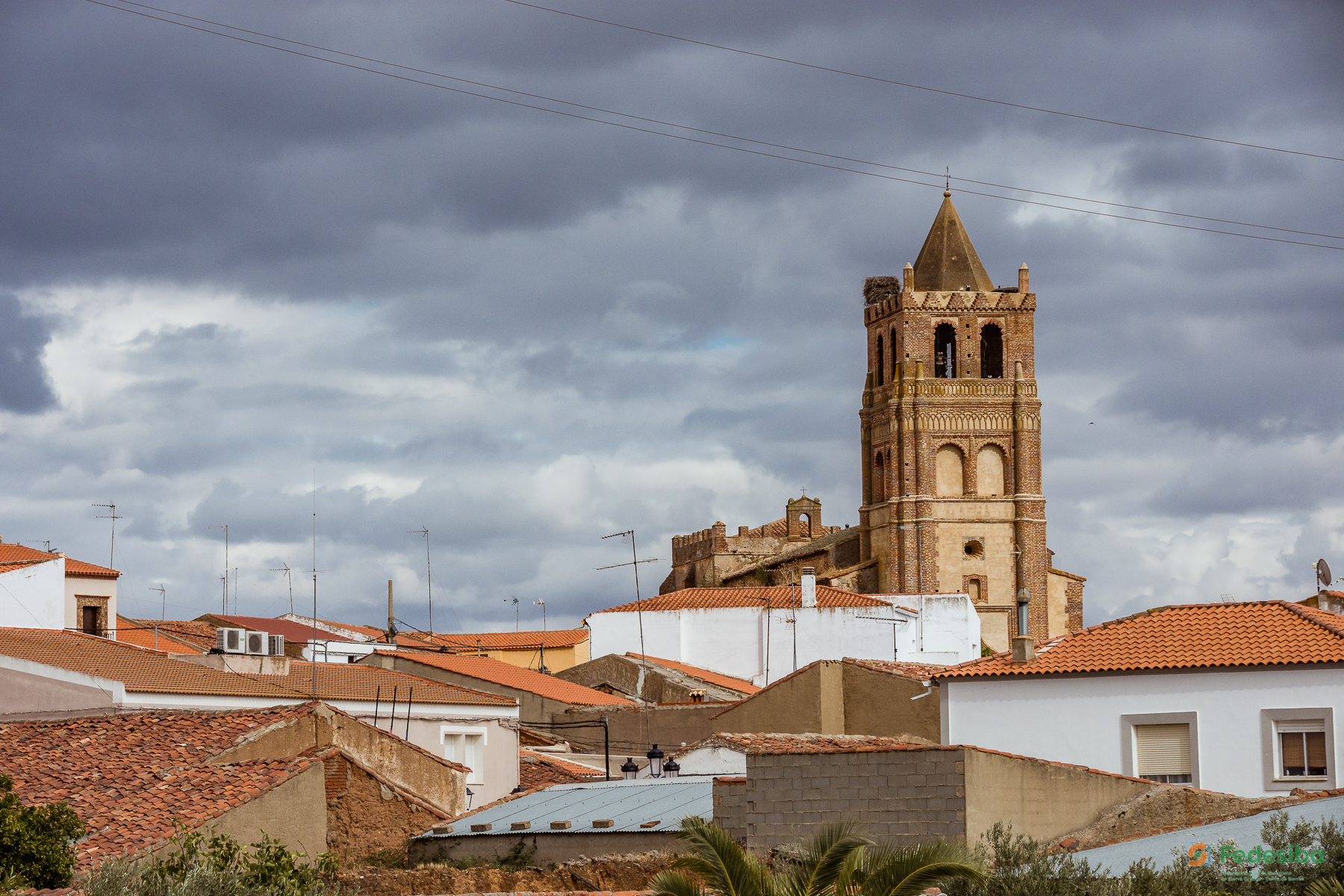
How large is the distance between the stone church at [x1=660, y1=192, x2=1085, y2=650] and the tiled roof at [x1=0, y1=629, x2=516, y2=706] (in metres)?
43.1

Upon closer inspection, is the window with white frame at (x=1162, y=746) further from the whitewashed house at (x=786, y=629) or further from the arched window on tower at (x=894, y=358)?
the arched window on tower at (x=894, y=358)

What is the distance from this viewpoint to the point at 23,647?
1206 inches

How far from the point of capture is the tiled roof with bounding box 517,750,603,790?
30750mm

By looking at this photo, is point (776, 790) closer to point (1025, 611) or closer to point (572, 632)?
point (1025, 611)

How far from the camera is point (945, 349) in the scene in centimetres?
8438

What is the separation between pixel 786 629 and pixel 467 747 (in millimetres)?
24030

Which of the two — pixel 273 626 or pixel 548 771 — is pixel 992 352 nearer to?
pixel 273 626

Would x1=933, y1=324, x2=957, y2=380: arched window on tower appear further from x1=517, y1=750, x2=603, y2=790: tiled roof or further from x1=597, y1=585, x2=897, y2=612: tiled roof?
x1=517, y1=750, x2=603, y2=790: tiled roof

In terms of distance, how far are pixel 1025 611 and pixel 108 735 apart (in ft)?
49.9

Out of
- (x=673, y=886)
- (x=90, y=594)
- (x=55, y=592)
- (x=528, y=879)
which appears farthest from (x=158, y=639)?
(x=673, y=886)

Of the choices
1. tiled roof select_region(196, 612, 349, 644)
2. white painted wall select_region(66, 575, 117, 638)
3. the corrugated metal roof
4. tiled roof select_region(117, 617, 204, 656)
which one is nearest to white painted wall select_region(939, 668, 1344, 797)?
the corrugated metal roof

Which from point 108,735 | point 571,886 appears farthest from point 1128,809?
point 108,735

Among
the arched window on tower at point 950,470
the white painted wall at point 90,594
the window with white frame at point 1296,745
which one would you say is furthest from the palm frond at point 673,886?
the arched window on tower at point 950,470

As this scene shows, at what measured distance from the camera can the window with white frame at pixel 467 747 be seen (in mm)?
31359
